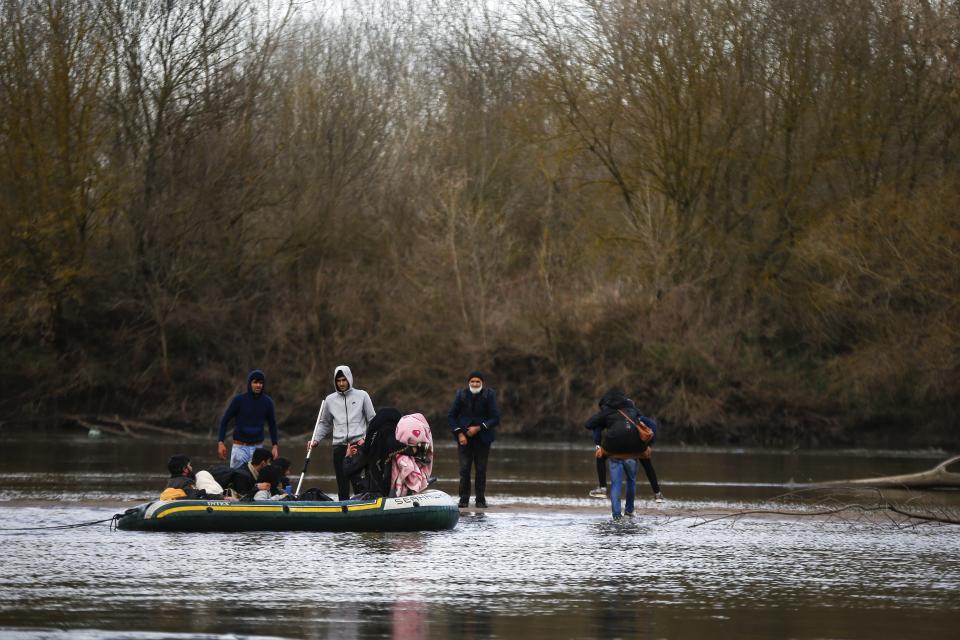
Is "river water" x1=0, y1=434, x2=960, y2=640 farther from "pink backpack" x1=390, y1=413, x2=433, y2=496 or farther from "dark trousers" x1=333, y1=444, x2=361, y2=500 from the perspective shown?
"dark trousers" x1=333, y1=444, x2=361, y2=500

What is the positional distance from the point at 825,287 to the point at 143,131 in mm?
21797

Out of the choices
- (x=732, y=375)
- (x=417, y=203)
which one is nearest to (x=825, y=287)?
(x=732, y=375)

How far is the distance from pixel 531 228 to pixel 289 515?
31.4 metres

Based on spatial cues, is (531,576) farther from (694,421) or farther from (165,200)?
(165,200)

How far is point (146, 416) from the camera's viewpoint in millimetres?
44094

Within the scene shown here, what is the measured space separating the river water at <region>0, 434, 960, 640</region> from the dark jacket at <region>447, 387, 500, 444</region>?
3.75ft

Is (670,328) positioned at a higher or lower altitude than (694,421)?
higher

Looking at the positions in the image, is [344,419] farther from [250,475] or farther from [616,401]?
[616,401]

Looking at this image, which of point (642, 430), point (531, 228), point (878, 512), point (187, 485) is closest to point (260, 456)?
point (187, 485)

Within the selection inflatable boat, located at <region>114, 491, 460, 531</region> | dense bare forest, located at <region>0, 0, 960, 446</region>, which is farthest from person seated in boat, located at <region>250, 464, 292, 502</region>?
dense bare forest, located at <region>0, 0, 960, 446</region>

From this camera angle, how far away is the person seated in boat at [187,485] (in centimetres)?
1744

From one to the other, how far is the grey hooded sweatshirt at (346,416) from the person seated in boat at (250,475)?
2.60 ft

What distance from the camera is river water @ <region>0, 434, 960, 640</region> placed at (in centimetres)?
1077

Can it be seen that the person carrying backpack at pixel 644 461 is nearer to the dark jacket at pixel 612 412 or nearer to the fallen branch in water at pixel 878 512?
the dark jacket at pixel 612 412
